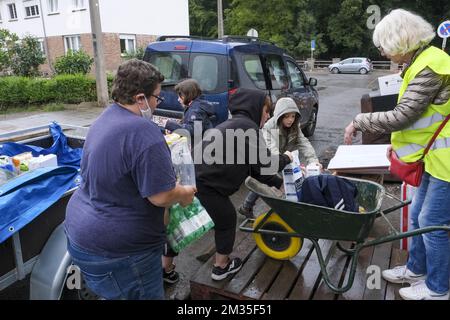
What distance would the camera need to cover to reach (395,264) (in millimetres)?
2973

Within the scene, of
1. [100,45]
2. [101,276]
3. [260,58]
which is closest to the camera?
[101,276]

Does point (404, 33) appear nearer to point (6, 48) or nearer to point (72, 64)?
point (72, 64)

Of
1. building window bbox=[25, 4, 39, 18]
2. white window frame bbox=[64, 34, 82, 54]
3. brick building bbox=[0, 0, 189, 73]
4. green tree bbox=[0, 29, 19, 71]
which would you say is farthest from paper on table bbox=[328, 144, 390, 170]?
building window bbox=[25, 4, 39, 18]

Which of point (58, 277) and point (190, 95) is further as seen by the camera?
point (190, 95)

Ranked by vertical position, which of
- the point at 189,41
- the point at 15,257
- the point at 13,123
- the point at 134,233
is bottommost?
the point at 13,123

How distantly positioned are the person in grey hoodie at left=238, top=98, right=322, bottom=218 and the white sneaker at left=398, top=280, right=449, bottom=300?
132cm

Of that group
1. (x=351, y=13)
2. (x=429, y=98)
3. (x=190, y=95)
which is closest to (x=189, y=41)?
(x=190, y=95)

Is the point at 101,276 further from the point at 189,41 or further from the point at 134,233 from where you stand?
the point at 189,41

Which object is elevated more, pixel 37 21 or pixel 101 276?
pixel 37 21

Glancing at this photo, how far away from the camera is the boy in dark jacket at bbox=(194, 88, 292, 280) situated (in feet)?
8.57

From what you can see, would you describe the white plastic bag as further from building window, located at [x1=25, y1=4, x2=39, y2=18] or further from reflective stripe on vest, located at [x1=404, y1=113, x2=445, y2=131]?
building window, located at [x1=25, y1=4, x2=39, y2=18]

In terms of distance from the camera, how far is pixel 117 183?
5.99 feet

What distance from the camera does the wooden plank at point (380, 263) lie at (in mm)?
2613

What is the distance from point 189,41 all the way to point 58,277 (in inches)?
168
